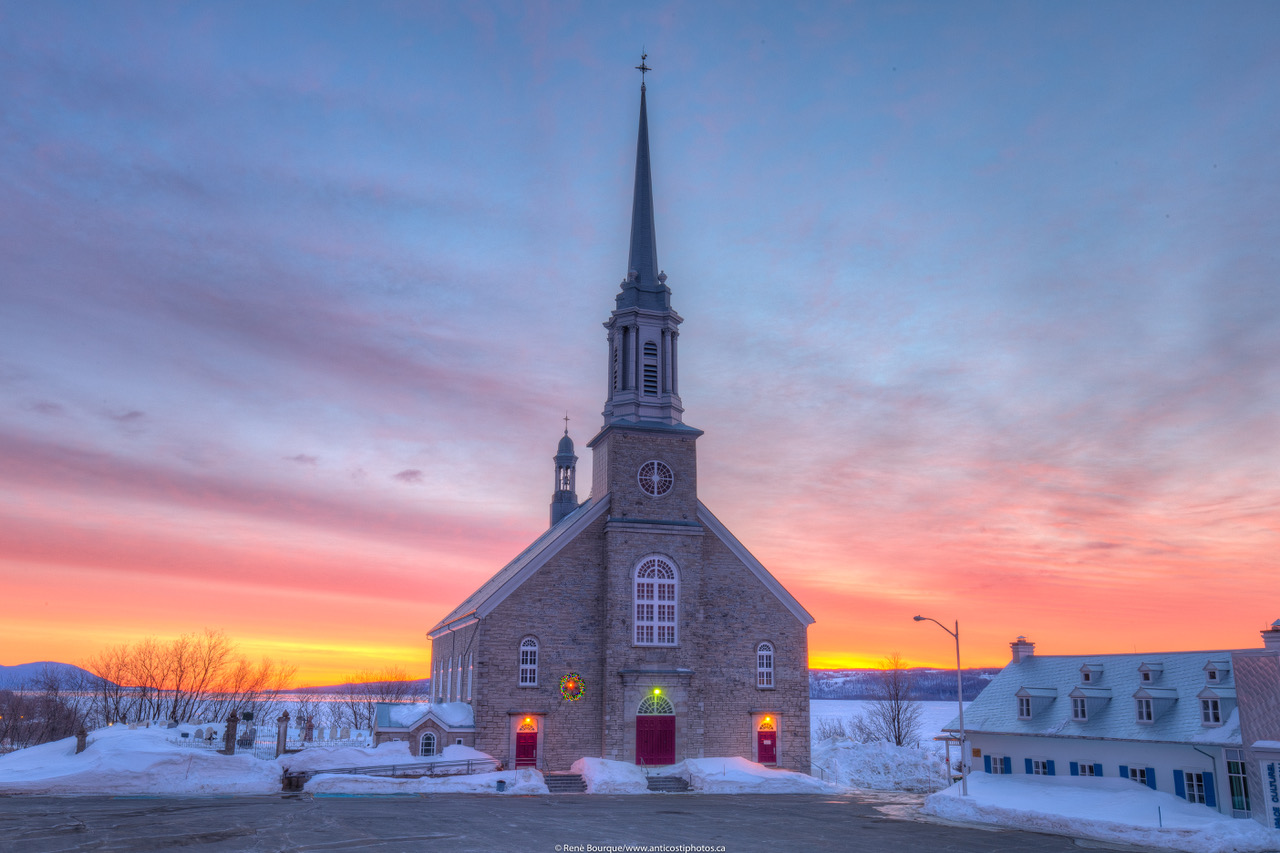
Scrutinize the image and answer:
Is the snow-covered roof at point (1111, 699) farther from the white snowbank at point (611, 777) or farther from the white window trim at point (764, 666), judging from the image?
the white snowbank at point (611, 777)

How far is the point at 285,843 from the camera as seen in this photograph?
22.6m

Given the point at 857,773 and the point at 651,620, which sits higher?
the point at 651,620

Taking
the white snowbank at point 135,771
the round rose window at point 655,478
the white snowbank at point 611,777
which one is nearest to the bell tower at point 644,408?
the round rose window at point 655,478

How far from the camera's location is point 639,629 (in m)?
43.2

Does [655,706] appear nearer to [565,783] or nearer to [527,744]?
[565,783]

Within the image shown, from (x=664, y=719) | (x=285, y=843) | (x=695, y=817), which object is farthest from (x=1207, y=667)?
(x=285, y=843)

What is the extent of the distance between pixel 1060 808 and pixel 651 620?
18940mm

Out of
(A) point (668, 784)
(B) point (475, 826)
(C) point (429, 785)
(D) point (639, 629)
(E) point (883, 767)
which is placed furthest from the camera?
(E) point (883, 767)

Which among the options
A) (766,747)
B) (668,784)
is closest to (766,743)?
(766,747)

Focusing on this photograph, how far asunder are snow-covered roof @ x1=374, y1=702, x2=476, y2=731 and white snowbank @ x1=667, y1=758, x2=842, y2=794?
961cm

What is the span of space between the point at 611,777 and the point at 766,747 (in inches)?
353

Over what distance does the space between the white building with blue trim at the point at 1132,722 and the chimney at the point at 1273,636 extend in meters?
0.05

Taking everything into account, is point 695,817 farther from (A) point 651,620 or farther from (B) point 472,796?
(A) point 651,620

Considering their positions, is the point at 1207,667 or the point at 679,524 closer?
the point at 1207,667
